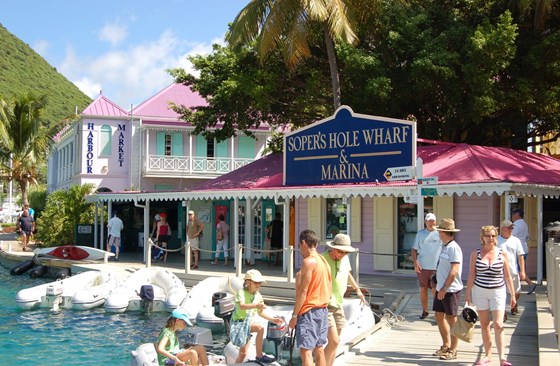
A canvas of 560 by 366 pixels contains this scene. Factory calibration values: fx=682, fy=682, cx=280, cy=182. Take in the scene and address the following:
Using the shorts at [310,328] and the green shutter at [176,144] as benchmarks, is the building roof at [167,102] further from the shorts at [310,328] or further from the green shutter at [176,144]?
the shorts at [310,328]

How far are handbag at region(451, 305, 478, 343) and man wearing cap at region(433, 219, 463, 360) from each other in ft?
0.73

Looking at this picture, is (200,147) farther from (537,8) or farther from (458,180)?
(458,180)

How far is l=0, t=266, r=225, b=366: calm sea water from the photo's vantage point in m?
11.8

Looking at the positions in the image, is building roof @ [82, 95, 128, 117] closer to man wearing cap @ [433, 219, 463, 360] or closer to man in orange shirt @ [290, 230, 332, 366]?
man wearing cap @ [433, 219, 463, 360]

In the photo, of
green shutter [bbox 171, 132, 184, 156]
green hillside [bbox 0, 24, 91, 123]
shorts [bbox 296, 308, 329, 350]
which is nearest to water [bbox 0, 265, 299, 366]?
shorts [bbox 296, 308, 329, 350]

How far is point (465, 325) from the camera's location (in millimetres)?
8258

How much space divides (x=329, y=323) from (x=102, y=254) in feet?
51.0

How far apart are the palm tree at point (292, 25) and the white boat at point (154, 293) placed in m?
6.68

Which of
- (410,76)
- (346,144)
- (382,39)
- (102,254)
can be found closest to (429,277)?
(346,144)

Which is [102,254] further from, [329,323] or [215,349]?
[329,323]

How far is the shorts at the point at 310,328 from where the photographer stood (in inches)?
280

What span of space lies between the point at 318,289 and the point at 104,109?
3211cm

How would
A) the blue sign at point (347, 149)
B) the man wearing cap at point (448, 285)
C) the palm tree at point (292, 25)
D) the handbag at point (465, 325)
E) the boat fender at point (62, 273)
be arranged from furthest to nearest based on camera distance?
the boat fender at point (62, 273) < the palm tree at point (292, 25) < the blue sign at point (347, 149) < the man wearing cap at point (448, 285) < the handbag at point (465, 325)

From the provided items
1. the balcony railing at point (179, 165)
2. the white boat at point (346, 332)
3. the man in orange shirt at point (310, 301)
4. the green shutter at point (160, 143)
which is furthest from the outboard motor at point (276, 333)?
the green shutter at point (160, 143)
